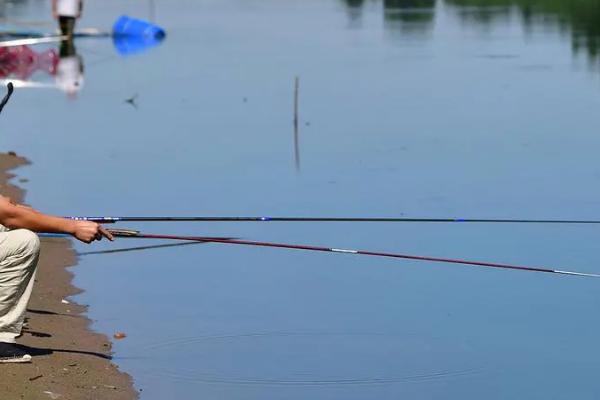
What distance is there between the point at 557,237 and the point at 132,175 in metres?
5.01

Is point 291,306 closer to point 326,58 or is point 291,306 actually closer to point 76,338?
point 76,338

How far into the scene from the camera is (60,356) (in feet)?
24.7

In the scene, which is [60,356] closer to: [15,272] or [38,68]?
[15,272]

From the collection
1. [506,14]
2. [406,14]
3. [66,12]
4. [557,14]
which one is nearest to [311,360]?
[66,12]

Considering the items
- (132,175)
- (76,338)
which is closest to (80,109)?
(132,175)

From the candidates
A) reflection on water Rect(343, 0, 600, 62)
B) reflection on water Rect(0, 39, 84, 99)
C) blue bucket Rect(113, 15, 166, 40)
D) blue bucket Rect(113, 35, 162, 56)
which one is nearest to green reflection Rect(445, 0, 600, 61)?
reflection on water Rect(343, 0, 600, 62)

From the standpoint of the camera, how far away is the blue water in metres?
8.05

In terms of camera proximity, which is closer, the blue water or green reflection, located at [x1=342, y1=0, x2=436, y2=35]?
the blue water

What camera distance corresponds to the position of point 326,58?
89.4 ft

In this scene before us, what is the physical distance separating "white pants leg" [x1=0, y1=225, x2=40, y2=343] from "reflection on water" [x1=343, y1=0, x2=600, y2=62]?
22966 millimetres

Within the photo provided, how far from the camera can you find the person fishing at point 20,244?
6480 millimetres

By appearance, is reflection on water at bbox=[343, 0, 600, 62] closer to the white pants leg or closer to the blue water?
the blue water

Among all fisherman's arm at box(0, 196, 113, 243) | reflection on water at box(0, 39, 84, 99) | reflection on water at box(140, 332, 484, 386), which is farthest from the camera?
reflection on water at box(0, 39, 84, 99)

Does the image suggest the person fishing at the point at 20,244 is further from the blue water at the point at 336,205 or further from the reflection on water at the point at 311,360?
the reflection on water at the point at 311,360
